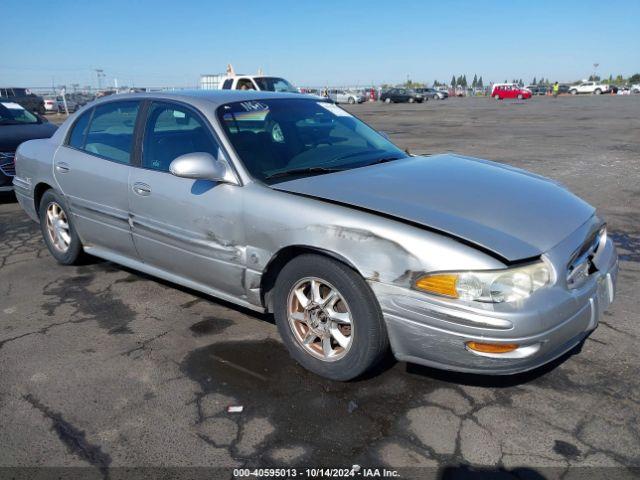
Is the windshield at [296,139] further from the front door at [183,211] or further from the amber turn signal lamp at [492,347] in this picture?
the amber turn signal lamp at [492,347]

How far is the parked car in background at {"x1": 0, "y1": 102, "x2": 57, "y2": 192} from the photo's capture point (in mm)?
7387

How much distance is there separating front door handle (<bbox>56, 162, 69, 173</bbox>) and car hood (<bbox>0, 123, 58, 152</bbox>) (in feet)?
11.8

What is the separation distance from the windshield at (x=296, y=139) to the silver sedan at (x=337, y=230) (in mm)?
14

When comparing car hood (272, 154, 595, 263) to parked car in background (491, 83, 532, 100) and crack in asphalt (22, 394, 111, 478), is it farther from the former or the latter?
parked car in background (491, 83, 532, 100)

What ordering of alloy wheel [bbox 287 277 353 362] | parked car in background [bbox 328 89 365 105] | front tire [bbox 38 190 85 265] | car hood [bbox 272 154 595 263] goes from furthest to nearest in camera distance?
parked car in background [bbox 328 89 365 105]
front tire [bbox 38 190 85 265]
alloy wheel [bbox 287 277 353 362]
car hood [bbox 272 154 595 263]

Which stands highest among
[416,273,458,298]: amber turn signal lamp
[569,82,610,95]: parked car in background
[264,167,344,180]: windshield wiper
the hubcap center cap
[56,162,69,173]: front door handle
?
[264,167,344,180]: windshield wiper

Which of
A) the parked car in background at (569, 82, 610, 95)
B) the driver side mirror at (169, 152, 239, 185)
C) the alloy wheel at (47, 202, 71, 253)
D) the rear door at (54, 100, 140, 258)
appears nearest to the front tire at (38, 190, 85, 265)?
the alloy wheel at (47, 202, 71, 253)

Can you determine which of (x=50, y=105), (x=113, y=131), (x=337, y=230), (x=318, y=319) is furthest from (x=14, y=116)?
(x=50, y=105)

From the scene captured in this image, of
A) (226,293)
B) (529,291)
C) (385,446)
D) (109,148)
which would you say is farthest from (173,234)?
(529,291)

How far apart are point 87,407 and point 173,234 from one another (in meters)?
1.22

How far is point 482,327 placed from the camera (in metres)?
2.41

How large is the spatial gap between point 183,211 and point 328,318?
1247mm

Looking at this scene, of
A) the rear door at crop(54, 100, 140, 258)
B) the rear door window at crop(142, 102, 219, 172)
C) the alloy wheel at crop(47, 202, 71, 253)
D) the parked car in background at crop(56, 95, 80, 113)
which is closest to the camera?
the rear door window at crop(142, 102, 219, 172)

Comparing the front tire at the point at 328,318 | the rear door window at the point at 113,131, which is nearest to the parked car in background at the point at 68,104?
the rear door window at the point at 113,131
